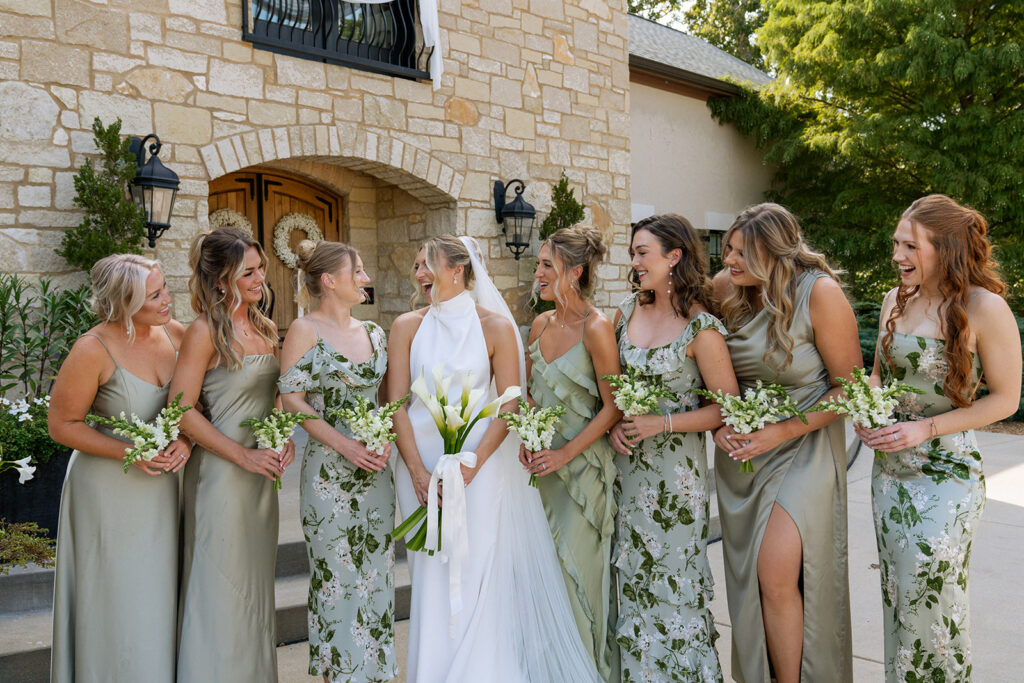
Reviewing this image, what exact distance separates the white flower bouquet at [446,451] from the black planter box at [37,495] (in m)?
2.66

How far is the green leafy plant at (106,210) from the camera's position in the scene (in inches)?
211

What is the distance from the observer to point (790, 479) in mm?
2908

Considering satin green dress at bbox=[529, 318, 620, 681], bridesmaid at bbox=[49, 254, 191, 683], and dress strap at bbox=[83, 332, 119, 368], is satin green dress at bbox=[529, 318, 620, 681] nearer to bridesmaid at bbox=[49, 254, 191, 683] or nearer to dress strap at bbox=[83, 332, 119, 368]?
bridesmaid at bbox=[49, 254, 191, 683]

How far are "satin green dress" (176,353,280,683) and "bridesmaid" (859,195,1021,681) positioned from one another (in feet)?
7.21

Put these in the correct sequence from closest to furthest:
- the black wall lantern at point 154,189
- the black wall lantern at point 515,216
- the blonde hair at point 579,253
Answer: the blonde hair at point 579,253 → the black wall lantern at point 154,189 → the black wall lantern at point 515,216

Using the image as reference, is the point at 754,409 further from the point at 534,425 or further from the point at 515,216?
the point at 515,216

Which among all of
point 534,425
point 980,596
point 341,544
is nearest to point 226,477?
point 341,544

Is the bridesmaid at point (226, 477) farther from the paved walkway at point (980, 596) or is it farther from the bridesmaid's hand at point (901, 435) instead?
the bridesmaid's hand at point (901, 435)

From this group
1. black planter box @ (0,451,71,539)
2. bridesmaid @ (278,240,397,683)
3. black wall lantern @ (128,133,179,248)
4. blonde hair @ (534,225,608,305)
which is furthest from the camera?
black wall lantern @ (128,133,179,248)

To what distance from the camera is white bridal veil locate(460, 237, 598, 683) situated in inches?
A: 122

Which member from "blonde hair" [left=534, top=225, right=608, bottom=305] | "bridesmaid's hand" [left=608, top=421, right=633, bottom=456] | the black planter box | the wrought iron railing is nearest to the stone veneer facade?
the wrought iron railing

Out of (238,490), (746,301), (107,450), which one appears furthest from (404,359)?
(746,301)

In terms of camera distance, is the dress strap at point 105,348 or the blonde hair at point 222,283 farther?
the blonde hair at point 222,283

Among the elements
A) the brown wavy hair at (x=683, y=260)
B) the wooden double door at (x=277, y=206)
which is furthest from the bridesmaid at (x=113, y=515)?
the wooden double door at (x=277, y=206)
